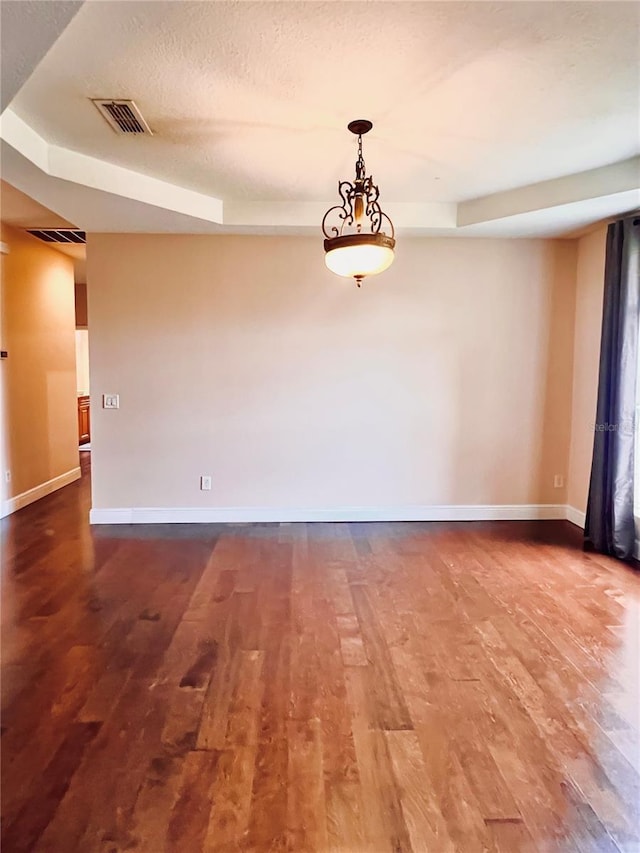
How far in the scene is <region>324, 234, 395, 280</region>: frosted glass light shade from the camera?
2.82 m

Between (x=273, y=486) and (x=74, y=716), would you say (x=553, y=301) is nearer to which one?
(x=273, y=486)

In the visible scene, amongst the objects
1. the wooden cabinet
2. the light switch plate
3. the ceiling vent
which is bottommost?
→ the wooden cabinet

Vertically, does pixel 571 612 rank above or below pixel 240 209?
below

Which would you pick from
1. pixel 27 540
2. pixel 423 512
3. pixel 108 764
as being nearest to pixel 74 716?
pixel 108 764

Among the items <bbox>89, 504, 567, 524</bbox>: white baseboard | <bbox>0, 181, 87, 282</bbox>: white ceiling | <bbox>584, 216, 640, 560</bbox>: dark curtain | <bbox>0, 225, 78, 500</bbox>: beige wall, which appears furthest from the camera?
<bbox>0, 225, 78, 500</bbox>: beige wall

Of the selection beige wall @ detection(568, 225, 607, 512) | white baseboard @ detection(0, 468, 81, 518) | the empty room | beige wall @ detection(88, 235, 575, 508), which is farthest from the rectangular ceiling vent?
beige wall @ detection(568, 225, 607, 512)

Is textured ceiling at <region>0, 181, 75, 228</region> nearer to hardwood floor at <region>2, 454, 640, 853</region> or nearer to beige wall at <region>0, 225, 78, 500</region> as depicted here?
beige wall at <region>0, 225, 78, 500</region>

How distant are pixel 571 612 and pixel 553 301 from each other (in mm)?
2961

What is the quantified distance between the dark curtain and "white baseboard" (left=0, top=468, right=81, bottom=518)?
5397 mm

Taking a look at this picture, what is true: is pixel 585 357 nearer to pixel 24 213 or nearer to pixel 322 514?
pixel 322 514

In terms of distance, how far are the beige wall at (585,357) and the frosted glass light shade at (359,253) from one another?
8.45 ft

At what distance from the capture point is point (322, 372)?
4852 mm

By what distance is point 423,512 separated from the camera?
4996 mm

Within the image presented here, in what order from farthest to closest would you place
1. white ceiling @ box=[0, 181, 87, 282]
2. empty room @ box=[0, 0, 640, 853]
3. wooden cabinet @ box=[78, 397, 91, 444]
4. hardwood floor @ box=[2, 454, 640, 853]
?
wooden cabinet @ box=[78, 397, 91, 444] < white ceiling @ box=[0, 181, 87, 282] < empty room @ box=[0, 0, 640, 853] < hardwood floor @ box=[2, 454, 640, 853]
